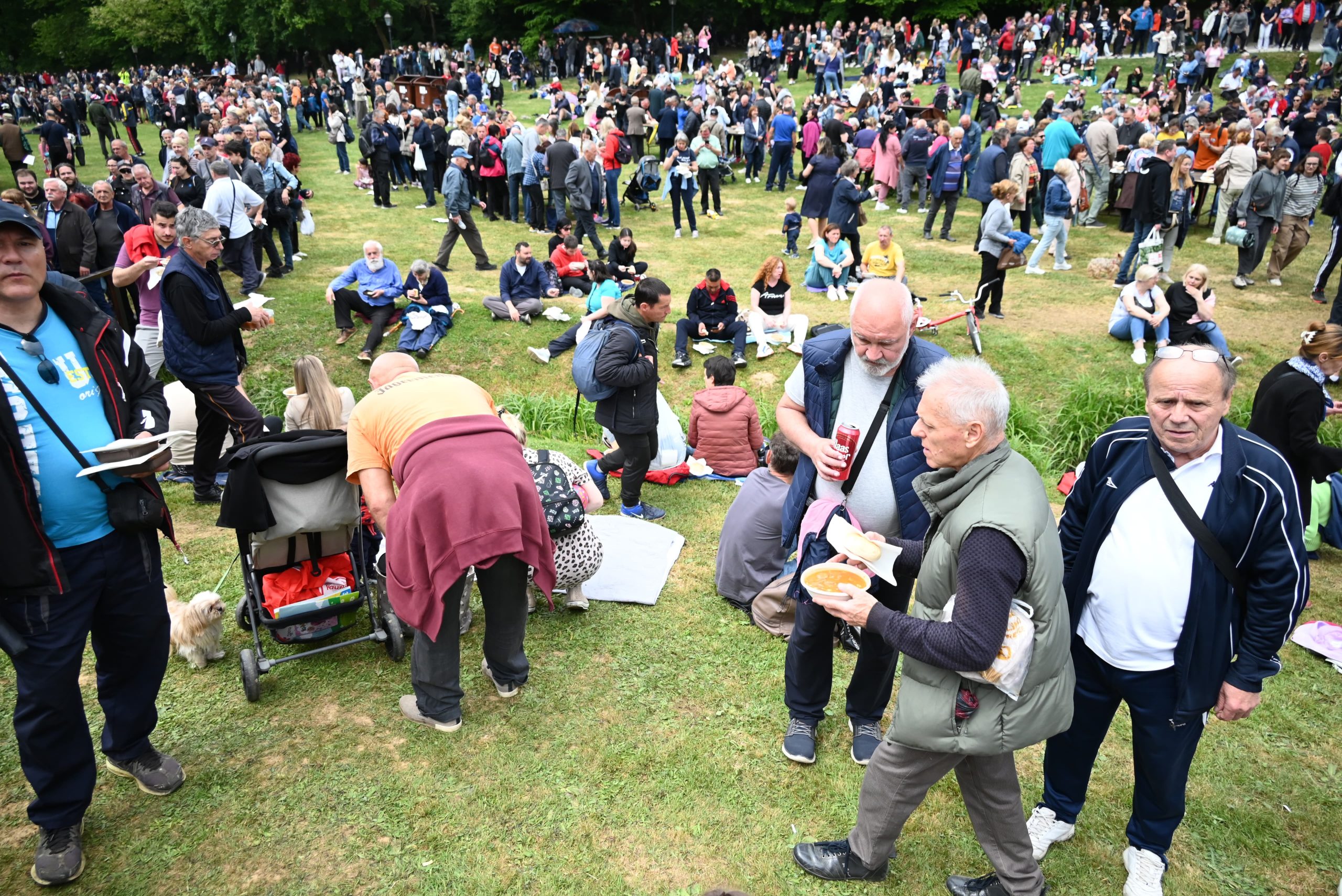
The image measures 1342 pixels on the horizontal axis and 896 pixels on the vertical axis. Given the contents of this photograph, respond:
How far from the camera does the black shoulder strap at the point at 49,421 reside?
2.73m

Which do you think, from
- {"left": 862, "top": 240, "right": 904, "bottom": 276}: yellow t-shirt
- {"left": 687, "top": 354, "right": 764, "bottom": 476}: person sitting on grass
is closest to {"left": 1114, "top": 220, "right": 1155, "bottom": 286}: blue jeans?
{"left": 862, "top": 240, "right": 904, "bottom": 276}: yellow t-shirt

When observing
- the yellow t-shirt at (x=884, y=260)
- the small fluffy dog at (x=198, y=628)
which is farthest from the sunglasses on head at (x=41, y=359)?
the yellow t-shirt at (x=884, y=260)

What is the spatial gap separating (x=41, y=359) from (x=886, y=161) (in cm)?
1725

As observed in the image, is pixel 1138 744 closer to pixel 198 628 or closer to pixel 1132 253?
pixel 198 628

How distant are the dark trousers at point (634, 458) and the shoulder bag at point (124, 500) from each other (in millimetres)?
3518

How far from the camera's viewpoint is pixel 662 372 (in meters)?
10.5

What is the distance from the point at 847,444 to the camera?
318 centimetres

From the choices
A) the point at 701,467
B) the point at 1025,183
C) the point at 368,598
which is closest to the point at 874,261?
the point at 1025,183

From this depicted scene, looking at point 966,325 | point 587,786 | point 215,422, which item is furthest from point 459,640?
point 966,325

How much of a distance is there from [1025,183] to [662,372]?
22.6 feet

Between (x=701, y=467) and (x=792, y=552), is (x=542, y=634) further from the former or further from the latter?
(x=701, y=467)

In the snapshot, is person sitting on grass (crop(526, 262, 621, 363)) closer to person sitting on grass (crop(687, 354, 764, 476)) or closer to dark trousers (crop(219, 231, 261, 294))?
person sitting on grass (crop(687, 354, 764, 476))

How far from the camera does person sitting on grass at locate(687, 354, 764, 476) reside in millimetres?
7375

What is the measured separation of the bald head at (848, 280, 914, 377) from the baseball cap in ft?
9.16
